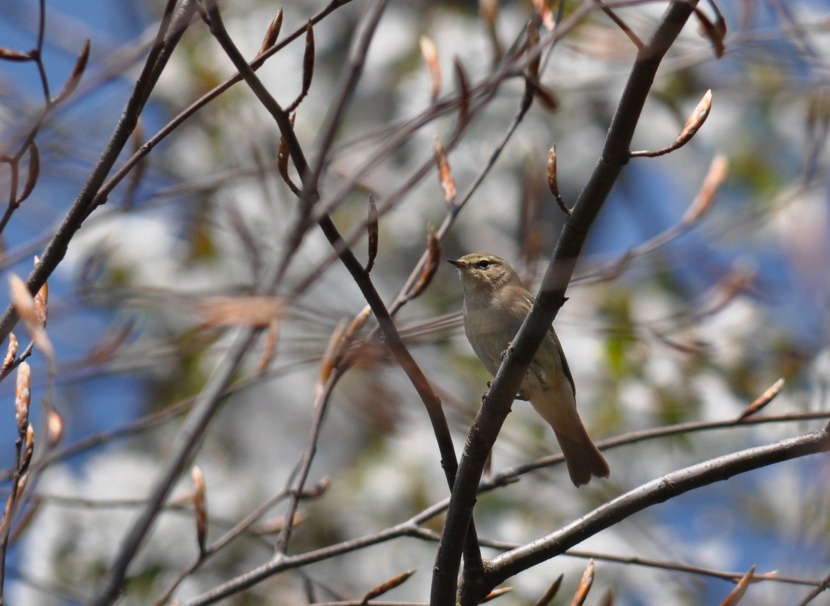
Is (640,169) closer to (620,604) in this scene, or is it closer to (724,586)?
(620,604)

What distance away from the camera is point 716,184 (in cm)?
279

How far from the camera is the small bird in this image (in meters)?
3.52

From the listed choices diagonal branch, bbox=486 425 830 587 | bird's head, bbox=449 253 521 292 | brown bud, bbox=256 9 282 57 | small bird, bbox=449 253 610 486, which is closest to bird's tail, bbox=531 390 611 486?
small bird, bbox=449 253 610 486

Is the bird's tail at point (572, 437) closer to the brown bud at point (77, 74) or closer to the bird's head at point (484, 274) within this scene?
the bird's head at point (484, 274)

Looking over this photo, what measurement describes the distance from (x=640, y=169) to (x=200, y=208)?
4.30 meters

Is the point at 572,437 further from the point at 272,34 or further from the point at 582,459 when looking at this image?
the point at 272,34

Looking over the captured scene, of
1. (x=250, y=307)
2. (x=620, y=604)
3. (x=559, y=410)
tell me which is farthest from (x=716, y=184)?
(x=620, y=604)

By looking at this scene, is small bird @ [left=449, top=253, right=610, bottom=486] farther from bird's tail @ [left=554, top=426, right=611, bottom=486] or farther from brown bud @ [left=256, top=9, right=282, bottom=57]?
brown bud @ [left=256, top=9, right=282, bottom=57]

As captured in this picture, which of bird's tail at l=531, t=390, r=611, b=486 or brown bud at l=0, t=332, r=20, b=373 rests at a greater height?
bird's tail at l=531, t=390, r=611, b=486

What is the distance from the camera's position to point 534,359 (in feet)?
11.8

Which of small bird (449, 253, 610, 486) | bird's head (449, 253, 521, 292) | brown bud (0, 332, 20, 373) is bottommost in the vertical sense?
brown bud (0, 332, 20, 373)

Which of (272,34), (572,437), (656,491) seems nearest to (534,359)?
(572,437)

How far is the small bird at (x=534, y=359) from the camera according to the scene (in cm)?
352

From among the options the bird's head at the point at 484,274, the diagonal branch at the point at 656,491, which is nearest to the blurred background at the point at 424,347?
the bird's head at the point at 484,274
